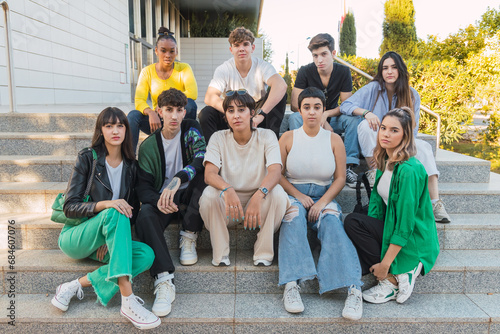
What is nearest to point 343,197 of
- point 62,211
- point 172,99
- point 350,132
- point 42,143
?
point 350,132

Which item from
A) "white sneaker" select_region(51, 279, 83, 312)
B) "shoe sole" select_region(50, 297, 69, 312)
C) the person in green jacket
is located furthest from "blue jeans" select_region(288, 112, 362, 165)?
"shoe sole" select_region(50, 297, 69, 312)

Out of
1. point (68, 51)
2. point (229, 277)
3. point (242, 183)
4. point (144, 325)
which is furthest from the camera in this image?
Result: point (68, 51)

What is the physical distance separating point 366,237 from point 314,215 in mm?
337

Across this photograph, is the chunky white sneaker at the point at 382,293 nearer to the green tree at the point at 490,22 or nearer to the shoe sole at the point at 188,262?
the shoe sole at the point at 188,262

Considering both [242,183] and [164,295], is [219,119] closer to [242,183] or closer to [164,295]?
[242,183]

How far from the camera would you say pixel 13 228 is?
2.40m

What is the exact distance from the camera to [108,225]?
196 centimetres

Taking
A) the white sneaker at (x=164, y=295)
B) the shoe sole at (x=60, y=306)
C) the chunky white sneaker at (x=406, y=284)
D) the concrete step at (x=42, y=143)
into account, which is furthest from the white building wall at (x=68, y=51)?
the chunky white sneaker at (x=406, y=284)

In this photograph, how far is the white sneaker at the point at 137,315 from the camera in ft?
6.16

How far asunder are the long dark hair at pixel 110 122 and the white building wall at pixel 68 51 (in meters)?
3.02

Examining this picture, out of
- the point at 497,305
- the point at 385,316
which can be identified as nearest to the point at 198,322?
the point at 385,316

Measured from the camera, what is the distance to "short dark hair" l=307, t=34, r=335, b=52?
10.2 ft

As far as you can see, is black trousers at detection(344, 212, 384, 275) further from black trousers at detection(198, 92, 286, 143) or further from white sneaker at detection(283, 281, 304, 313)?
black trousers at detection(198, 92, 286, 143)

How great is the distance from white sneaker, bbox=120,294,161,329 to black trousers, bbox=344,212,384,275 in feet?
3.95
